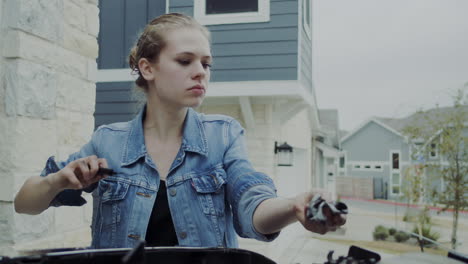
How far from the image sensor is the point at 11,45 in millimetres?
1976

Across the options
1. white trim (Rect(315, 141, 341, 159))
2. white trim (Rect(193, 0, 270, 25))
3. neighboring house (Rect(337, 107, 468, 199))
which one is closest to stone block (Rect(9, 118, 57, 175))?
white trim (Rect(193, 0, 270, 25))

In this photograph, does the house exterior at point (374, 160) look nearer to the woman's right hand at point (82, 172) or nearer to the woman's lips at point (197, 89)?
the woman's lips at point (197, 89)

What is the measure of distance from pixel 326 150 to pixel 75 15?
11597mm

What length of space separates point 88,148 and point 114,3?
16.1 feet

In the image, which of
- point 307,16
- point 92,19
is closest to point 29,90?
point 92,19

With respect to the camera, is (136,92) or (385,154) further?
(385,154)

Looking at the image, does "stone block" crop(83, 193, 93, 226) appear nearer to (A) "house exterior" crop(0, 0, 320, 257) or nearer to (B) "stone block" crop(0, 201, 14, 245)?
(A) "house exterior" crop(0, 0, 320, 257)

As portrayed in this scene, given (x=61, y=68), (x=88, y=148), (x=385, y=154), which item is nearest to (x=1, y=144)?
(x=61, y=68)

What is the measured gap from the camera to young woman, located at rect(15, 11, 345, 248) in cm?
104

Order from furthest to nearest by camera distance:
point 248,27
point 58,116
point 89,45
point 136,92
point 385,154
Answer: point 385,154 < point 248,27 < point 89,45 < point 58,116 < point 136,92

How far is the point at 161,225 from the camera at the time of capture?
1.07 m

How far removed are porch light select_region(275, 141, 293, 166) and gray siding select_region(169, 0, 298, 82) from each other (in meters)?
1.16

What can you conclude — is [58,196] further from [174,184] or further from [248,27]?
[248,27]

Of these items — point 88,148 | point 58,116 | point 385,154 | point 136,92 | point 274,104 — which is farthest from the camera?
point 385,154
